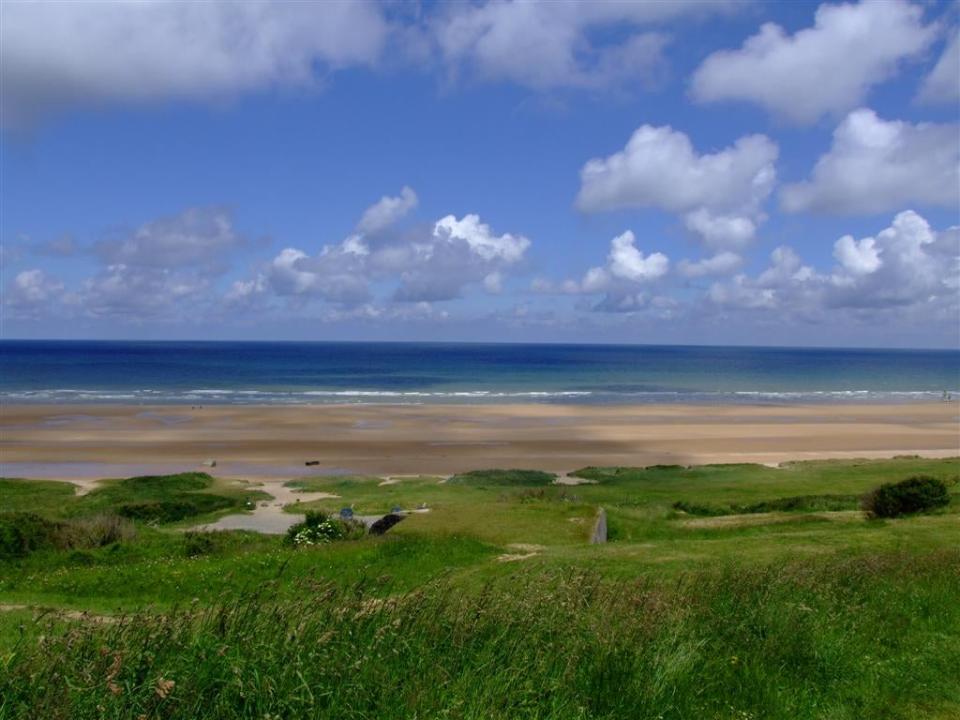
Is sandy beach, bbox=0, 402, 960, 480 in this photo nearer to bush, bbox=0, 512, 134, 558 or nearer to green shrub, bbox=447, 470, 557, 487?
green shrub, bbox=447, 470, 557, 487

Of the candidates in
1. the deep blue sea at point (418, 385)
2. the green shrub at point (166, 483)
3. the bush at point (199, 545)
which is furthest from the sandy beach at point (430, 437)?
the bush at point (199, 545)

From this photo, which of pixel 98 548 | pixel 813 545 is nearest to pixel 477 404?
pixel 98 548

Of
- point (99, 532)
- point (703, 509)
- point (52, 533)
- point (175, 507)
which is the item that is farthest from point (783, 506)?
point (175, 507)

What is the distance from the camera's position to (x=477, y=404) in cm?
8250

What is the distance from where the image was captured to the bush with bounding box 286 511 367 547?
71.1ft

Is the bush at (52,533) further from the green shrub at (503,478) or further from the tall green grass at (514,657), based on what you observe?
the green shrub at (503,478)

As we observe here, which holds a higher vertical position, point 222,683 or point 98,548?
point 222,683

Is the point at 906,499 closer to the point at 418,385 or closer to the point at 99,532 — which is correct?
Result: the point at 99,532

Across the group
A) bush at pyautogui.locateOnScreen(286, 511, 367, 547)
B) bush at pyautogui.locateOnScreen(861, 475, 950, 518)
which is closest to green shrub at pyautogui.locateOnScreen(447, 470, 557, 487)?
bush at pyautogui.locateOnScreen(286, 511, 367, 547)

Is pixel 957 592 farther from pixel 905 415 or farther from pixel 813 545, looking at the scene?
pixel 905 415

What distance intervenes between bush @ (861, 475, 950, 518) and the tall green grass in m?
13.1

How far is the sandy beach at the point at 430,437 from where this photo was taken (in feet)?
153

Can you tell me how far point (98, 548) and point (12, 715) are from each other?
1747 cm

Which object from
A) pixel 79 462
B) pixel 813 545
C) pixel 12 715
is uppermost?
pixel 12 715
